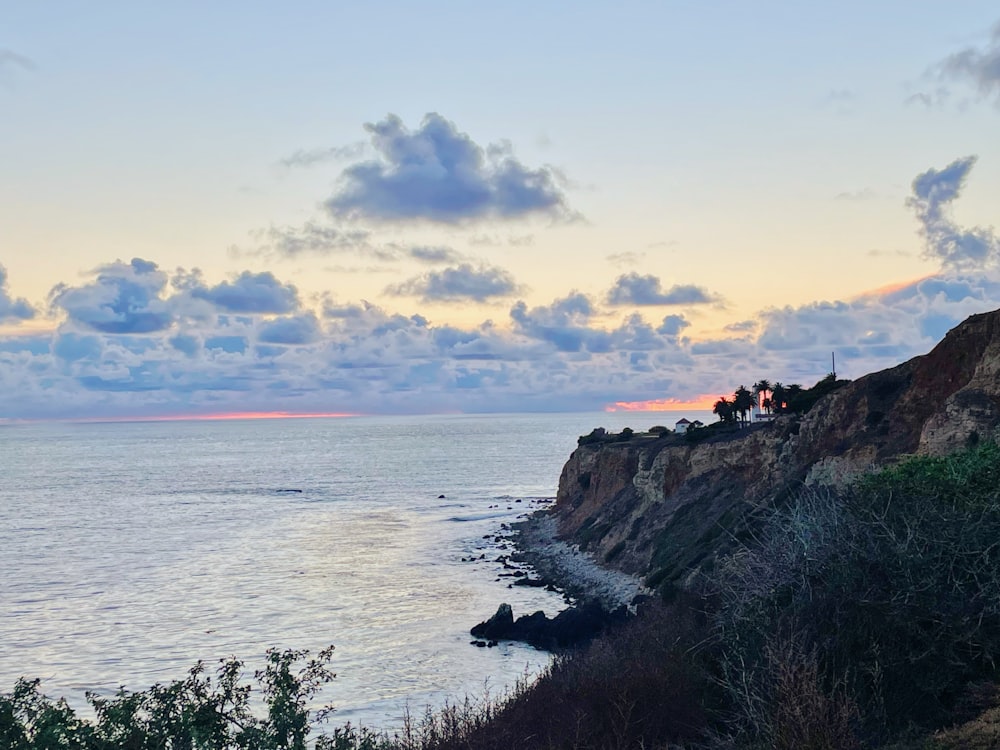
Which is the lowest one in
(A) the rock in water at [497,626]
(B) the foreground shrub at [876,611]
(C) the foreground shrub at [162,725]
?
(A) the rock in water at [497,626]

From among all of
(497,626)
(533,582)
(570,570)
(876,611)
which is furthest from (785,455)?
(876,611)

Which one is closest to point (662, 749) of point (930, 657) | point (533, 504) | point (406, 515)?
point (930, 657)

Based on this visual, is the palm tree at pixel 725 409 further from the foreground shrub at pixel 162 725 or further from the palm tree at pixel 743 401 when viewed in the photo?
the foreground shrub at pixel 162 725

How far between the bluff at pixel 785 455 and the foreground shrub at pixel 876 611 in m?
16.3

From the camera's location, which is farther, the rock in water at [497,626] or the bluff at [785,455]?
the rock in water at [497,626]

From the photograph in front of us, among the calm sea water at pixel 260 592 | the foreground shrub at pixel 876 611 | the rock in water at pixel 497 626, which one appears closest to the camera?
the foreground shrub at pixel 876 611

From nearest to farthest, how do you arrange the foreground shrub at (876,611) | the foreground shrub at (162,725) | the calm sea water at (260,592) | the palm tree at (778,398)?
the foreground shrub at (876,611) < the foreground shrub at (162,725) < the calm sea water at (260,592) < the palm tree at (778,398)

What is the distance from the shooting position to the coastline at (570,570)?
5784 centimetres

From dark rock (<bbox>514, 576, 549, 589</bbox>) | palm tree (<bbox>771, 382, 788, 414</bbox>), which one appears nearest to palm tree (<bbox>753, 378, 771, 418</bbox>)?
palm tree (<bbox>771, 382, 788, 414</bbox>)

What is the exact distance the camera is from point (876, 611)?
57.4 ft

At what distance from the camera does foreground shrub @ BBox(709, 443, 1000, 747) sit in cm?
1647

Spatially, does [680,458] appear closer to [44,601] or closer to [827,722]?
[44,601]

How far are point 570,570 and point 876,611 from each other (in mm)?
52615

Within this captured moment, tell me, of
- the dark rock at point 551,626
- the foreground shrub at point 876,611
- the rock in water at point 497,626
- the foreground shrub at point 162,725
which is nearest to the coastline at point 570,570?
the dark rock at point 551,626
